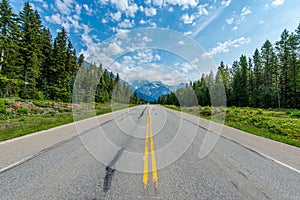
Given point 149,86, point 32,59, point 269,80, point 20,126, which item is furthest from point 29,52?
point 269,80

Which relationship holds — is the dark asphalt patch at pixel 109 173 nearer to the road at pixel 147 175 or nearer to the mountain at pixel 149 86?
the road at pixel 147 175

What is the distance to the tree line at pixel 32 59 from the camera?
23.3m

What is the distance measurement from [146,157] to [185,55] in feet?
25.0

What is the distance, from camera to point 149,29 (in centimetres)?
1065

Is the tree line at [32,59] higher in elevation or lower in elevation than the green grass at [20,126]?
higher

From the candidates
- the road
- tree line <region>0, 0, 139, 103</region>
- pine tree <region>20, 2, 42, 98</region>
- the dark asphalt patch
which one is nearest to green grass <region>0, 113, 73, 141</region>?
the road

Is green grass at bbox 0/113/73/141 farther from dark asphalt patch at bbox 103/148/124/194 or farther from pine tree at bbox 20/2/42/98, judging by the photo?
pine tree at bbox 20/2/42/98

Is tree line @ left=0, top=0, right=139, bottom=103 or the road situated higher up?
tree line @ left=0, top=0, right=139, bottom=103

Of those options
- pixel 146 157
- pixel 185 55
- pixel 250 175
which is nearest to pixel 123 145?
pixel 146 157

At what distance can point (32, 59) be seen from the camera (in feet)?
91.4

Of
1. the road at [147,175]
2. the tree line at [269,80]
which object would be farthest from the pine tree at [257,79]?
the road at [147,175]

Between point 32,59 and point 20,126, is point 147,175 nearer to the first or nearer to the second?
point 20,126

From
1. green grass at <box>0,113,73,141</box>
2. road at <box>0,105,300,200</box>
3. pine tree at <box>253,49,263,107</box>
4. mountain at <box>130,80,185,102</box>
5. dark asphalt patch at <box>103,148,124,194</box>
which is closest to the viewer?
road at <box>0,105,300,200</box>

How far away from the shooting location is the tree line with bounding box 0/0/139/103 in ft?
76.4
